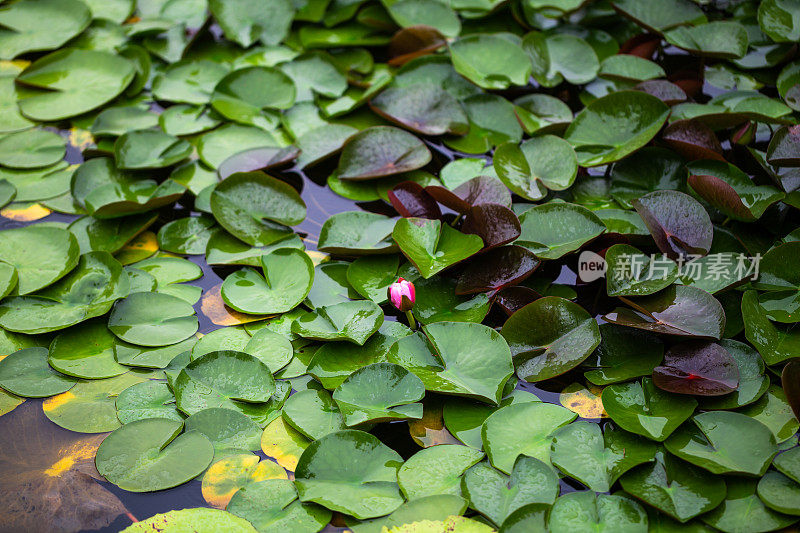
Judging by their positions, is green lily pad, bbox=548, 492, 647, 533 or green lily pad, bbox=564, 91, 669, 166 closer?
green lily pad, bbox=548, 492, 647, 533

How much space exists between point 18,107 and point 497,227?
5.80ft

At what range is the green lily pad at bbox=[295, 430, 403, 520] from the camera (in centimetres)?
118

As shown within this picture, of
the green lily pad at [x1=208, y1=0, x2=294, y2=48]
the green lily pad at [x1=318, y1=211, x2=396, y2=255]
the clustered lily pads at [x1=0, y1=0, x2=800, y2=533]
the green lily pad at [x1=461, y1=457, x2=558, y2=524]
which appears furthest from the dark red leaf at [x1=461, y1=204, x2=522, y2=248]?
the green lily pad at [x1=208, y1=0, x2=294, y2=48]

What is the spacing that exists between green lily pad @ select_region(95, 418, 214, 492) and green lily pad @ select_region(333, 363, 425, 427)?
0.29 meters

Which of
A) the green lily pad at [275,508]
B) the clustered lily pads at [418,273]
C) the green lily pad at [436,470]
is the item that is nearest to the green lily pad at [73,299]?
the clustered lily pads at [418,273]

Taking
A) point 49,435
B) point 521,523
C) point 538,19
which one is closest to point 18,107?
point 49,435

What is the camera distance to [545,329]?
1437 mm

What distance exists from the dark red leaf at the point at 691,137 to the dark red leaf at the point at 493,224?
609mm

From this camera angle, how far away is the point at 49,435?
1.35 metres

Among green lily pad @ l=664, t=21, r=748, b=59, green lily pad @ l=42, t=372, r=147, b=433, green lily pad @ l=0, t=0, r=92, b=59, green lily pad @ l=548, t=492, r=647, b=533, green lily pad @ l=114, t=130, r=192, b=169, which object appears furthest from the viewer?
green lily pad @ l=0, t=0, r=92, b=59

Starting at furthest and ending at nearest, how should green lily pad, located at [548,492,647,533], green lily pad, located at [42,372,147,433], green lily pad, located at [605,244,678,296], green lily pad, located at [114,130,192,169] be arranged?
green lily pad, located at [114,130,192,169], green lily pad, located at [605,244,678,296], green lily pad, located at [42,372,147,433], green lily pad, located at [548,492,647,533]

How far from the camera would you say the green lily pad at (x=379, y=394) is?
4.23ft

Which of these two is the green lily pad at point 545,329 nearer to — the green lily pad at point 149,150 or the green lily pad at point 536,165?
the green lily pad at point 536,165

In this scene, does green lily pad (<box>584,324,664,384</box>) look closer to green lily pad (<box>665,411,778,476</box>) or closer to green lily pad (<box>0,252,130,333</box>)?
green lily pad (<box>665,411,778,476</box>)
